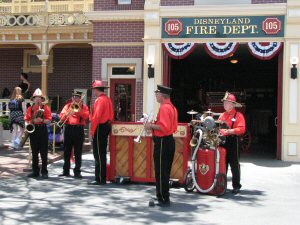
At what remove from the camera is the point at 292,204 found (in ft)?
25.0

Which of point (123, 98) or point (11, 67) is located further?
point (11, 67)

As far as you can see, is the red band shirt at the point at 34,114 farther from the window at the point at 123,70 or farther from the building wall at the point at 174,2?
the building wall at the point at 174,2

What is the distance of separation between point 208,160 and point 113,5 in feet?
26.0

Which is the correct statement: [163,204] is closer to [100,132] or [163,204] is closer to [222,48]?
[100,132]

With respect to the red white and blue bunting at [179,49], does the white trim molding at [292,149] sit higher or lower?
lower

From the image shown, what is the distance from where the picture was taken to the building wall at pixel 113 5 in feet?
47.5

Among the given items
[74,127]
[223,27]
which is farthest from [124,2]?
[74,127]

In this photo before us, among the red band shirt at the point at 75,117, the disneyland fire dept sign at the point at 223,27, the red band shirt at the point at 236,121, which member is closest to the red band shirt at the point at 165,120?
the red band shirt at the point at 236,121

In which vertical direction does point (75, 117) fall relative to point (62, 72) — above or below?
below

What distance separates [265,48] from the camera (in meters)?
13.2

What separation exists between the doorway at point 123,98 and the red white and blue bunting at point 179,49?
1.60 metres

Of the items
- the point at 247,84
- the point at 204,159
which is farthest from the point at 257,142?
the point at 204,159

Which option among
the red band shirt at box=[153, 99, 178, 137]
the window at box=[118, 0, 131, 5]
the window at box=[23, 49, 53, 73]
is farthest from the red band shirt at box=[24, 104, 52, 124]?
the window at box=[23, 49, 53, 73]

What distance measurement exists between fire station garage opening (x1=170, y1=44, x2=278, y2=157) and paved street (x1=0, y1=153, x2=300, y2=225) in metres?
9.66
